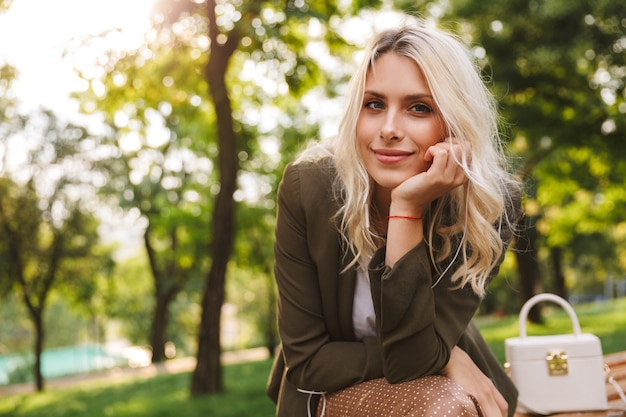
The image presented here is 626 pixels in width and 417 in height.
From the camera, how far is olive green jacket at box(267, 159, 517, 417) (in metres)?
2.22

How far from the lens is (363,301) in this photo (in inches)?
99.3

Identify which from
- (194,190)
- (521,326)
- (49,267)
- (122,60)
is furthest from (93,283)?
(521,326)

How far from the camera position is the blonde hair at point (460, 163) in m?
2.25

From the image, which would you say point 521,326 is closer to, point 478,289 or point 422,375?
point 478,289

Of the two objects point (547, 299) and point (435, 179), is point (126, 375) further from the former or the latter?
point (435, 179)

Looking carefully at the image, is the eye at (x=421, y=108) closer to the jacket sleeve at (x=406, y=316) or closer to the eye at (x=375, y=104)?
the eye at (x=375, y=104)

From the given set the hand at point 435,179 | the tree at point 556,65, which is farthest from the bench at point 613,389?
the tree at point 556,65

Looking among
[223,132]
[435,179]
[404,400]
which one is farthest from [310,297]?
[223,132]

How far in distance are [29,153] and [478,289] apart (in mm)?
21700

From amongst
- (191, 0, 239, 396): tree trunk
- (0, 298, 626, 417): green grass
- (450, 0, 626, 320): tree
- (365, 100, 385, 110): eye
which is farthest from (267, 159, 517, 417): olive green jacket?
(450, 0, 626, 320): tree

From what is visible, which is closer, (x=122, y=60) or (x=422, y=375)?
(x=422, y=375)

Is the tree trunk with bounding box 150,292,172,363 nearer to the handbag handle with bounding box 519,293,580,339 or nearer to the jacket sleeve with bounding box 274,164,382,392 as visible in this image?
the handbag handle with bounding box 519,293,580,339

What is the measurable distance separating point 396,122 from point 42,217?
22.4 meters

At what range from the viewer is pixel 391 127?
2268 millimetres
